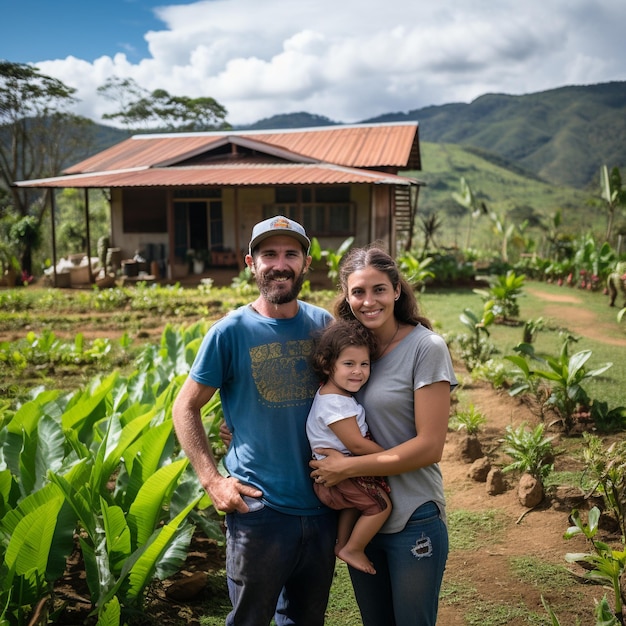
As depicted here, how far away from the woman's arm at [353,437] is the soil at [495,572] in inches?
59.7

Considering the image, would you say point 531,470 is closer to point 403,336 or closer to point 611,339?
point 403,336

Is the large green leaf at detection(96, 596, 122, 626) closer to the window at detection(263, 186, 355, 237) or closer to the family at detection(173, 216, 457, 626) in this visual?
the family at detection(173, 216, 457, 626)

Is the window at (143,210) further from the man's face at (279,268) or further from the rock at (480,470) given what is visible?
the man's face at (279,268)

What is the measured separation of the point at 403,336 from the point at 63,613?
2.06 meters

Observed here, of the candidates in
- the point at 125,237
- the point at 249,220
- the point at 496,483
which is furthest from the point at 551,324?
the point at 125,237

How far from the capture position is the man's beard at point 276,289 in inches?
91.6

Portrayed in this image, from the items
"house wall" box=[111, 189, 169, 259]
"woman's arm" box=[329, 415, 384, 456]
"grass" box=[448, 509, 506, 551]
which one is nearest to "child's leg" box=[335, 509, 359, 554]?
"woman's arm" box=[329, 415, 384, 456]

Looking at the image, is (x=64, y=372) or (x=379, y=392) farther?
(x=64, y=372)

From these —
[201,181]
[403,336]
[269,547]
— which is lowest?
[269,547]

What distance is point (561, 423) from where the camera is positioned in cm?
562

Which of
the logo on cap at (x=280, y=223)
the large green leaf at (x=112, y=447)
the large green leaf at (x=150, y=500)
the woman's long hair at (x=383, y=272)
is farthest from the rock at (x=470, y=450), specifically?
the logo on cap at (x=280, y=223)

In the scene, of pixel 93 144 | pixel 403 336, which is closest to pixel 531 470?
pixel 403 336

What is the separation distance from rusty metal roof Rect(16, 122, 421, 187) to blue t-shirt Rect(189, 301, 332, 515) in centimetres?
1327

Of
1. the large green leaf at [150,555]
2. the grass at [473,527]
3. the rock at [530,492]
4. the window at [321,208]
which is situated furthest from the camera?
the window at [321,208]
